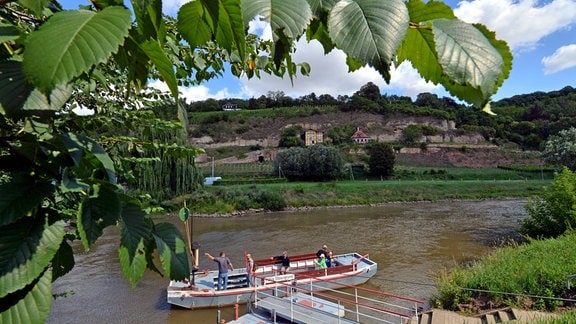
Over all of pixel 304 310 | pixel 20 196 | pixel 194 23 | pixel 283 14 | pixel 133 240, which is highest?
pixel 194 23

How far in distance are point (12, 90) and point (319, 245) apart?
65.9 feet

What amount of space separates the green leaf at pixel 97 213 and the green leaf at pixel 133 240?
81mm

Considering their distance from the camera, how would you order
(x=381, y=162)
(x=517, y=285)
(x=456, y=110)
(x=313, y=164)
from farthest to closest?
1. (x=456, y=110)
2. (x=381, y=162)
3. (x=313, y=164)
4. (x=517, y=285)

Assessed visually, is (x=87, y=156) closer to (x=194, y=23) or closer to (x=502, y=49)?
(x=194, y=23)

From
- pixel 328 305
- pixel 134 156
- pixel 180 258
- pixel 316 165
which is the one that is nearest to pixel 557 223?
pixel 328 305

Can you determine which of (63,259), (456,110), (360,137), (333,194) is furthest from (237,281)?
(360,137)

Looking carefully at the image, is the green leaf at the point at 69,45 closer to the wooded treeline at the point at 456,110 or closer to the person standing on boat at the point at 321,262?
the person standing on boat at the point at 321,262

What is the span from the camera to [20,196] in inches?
27.1

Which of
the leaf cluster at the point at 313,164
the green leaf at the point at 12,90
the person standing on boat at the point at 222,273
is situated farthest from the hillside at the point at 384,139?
the green leaf at the point at 12,90

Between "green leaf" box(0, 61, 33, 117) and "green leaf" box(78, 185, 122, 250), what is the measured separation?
0.65 ft

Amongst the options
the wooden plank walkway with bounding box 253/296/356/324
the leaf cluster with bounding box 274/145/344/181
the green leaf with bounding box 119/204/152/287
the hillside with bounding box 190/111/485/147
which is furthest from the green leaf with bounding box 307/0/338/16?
the hillside with bounding box 190/111/485/147

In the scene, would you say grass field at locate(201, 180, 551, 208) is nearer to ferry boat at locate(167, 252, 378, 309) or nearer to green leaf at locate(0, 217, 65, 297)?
ferry boat at locate(167, 252, 378, 309)

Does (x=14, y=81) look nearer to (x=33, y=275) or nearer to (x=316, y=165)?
(x=33, y=275)

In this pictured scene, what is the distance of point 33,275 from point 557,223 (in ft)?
59.7
